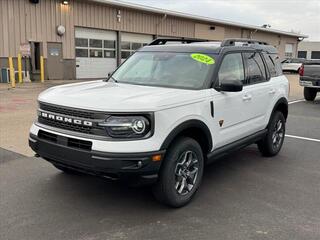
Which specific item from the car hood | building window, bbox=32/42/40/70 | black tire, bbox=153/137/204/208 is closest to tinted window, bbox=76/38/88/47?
building window, bbox=32/42/40/70

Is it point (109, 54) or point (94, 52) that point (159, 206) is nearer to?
point (94, 52)

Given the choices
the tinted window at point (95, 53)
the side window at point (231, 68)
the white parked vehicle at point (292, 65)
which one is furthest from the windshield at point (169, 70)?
the white parked vehicle at point (292, 65)

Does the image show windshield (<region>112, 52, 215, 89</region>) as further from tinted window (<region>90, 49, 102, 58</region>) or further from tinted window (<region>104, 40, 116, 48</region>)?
tinted window (<region>104, 40, 116, 48</region>)

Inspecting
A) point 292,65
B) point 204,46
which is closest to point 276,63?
point 204,46

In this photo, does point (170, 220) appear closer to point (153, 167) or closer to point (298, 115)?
point (153, 167)

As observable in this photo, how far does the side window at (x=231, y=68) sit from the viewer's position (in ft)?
16.2

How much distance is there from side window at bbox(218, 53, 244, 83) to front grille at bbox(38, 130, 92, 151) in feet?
6.37

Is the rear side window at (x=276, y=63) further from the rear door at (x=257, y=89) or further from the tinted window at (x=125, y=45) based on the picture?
the tinted window at (x=125, y=45)

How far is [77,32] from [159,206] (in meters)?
20.2

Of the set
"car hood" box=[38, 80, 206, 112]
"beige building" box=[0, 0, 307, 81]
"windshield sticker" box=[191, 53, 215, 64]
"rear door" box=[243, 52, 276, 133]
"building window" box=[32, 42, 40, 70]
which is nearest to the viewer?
"car hood" box=[38, 80, 206, 112]

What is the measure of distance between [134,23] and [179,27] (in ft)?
16.8

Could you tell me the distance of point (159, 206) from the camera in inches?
168

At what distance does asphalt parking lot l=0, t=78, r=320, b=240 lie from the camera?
12.1ft

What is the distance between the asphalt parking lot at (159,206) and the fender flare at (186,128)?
0.76 metres
